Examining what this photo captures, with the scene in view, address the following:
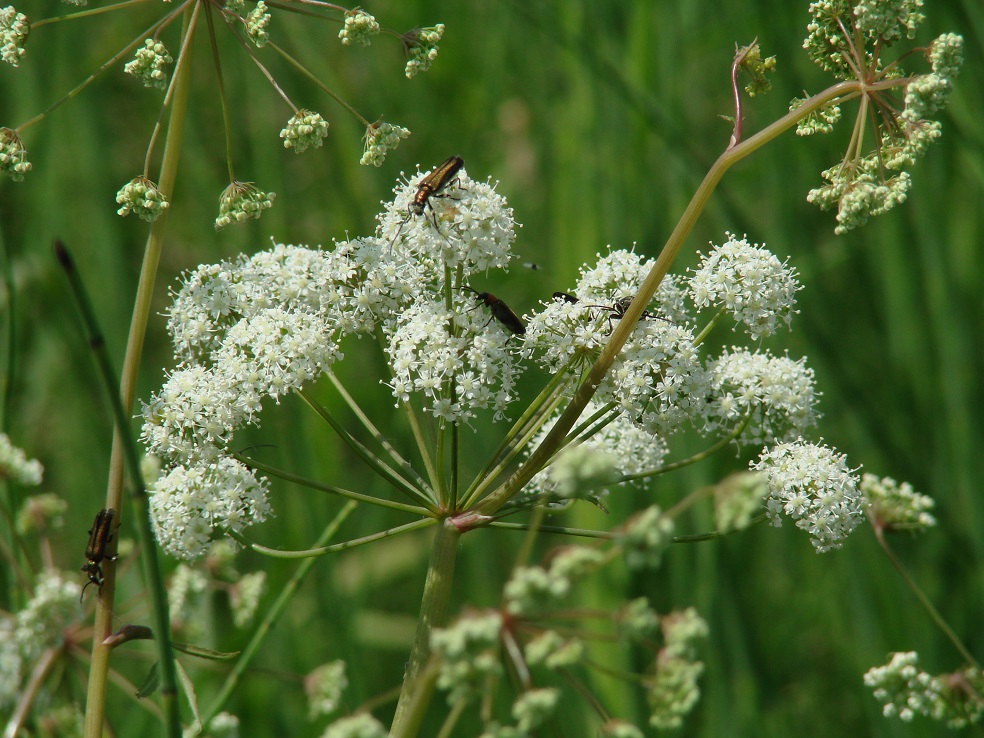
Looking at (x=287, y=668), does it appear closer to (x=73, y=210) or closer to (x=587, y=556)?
(x=73, y=210)

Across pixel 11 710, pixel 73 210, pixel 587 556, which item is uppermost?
pixel 73 210

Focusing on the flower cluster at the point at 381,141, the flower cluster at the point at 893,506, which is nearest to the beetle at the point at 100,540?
the flower cluster at the point at 381,141

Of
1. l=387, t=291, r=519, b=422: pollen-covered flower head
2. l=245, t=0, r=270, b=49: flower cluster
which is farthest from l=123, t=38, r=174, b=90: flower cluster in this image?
l=387, t=291, r=519, b=422: pollen-covered flower head

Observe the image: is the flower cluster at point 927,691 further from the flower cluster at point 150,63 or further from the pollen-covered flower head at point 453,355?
the flower cluster at point 150,63

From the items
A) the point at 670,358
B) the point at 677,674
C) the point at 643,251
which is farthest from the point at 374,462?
the point at 643,251

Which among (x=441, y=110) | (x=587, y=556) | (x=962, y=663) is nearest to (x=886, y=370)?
(x=962, y=663)

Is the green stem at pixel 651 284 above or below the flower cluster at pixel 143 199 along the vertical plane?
below
